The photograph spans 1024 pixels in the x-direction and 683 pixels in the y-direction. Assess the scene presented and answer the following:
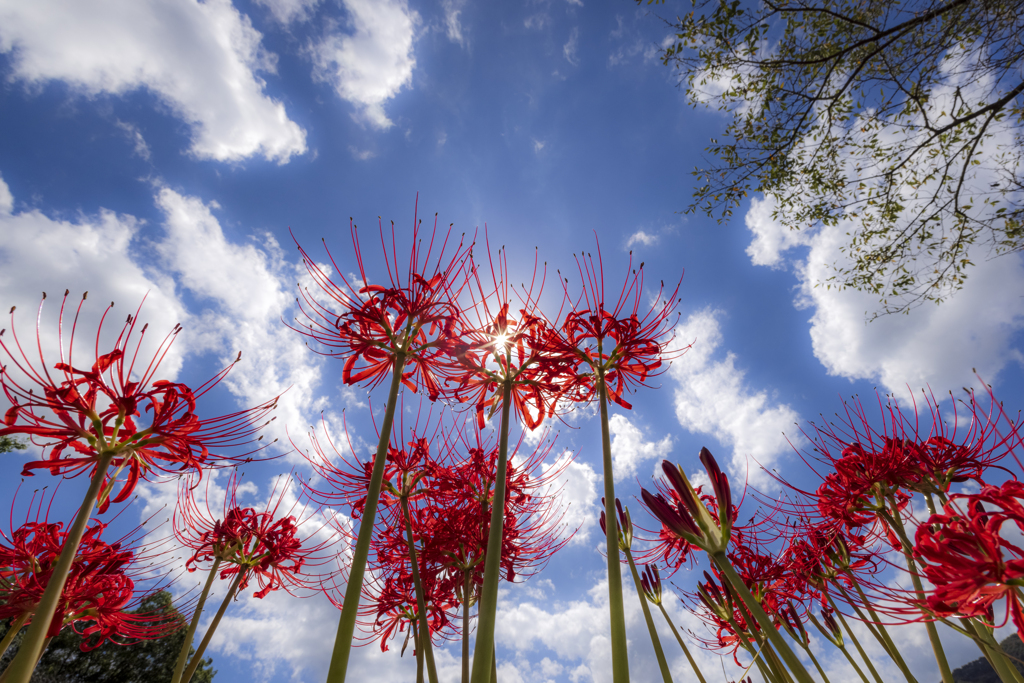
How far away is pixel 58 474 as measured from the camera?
280 cm

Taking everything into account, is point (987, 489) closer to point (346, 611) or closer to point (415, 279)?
point (346, 611)

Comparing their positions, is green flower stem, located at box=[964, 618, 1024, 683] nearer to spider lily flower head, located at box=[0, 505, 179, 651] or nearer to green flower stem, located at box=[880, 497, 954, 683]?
green flower stem, located at box=[880, 497, 954, 683]

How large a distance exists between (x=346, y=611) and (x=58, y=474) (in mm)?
2379

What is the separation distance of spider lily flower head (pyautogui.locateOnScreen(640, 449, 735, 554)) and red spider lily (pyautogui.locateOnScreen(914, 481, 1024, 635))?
0.76 meters

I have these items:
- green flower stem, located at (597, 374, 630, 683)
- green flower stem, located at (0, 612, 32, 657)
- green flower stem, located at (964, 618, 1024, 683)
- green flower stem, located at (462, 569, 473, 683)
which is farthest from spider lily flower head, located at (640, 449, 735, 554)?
green flower stem, located at (0, 612, 32, 657)

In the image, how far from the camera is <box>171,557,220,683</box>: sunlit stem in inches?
145

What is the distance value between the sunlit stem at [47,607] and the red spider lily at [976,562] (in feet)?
10.8

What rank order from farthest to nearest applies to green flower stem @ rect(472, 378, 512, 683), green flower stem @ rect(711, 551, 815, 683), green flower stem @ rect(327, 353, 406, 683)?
green flower stem @ rect(472, 378, 512, 683) < green flower stem @ rect(327, 353, 406, 683) < green flower stem @ rect(711, 551, 815, 683)

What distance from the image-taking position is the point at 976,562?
1.68 metres

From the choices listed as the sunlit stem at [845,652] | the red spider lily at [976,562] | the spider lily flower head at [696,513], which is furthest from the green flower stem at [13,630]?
the sunlit stem at [845,652]

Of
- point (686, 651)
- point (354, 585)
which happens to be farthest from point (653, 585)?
point (354, 585)

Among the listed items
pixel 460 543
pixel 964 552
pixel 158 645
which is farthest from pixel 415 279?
pixel 158 645

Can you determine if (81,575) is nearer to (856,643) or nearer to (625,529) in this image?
(625,529)

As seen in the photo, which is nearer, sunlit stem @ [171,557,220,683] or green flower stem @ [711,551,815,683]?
green flower stem @ [711,551,815,683]
